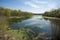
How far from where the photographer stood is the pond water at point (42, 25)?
1.57 m

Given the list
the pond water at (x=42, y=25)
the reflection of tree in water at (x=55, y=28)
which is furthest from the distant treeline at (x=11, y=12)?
the reflection of tree in water at (x=55, y=28)

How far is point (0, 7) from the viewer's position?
158cm

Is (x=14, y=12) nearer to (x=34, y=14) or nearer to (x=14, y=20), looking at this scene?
(x=14, y=20)

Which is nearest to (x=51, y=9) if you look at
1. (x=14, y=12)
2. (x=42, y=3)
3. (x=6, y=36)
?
(x=42, y=3)

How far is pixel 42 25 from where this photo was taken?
1570 millimetres

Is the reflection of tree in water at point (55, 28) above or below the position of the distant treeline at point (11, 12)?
below

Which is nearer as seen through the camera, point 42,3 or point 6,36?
point 6,36

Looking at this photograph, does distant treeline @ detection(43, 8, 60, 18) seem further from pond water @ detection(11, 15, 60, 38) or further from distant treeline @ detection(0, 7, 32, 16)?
distant treeline @ detection(0, 7, 32, 16)

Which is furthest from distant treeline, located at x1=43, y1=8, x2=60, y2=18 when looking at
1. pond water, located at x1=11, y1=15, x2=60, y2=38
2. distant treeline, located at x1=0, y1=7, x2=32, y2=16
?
distant treeline, located at x1=0, y1=7, x2=32, y2=16

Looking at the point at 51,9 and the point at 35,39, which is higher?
the point at 51,9

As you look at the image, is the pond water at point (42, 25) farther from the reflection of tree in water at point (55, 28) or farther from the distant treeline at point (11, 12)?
the distant treeline at point (11, 12)

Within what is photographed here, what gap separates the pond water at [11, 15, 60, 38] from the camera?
1566 mm

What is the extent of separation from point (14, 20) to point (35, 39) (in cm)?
44

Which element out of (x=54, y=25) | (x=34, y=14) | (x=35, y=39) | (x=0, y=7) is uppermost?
(x=0, y=7)
